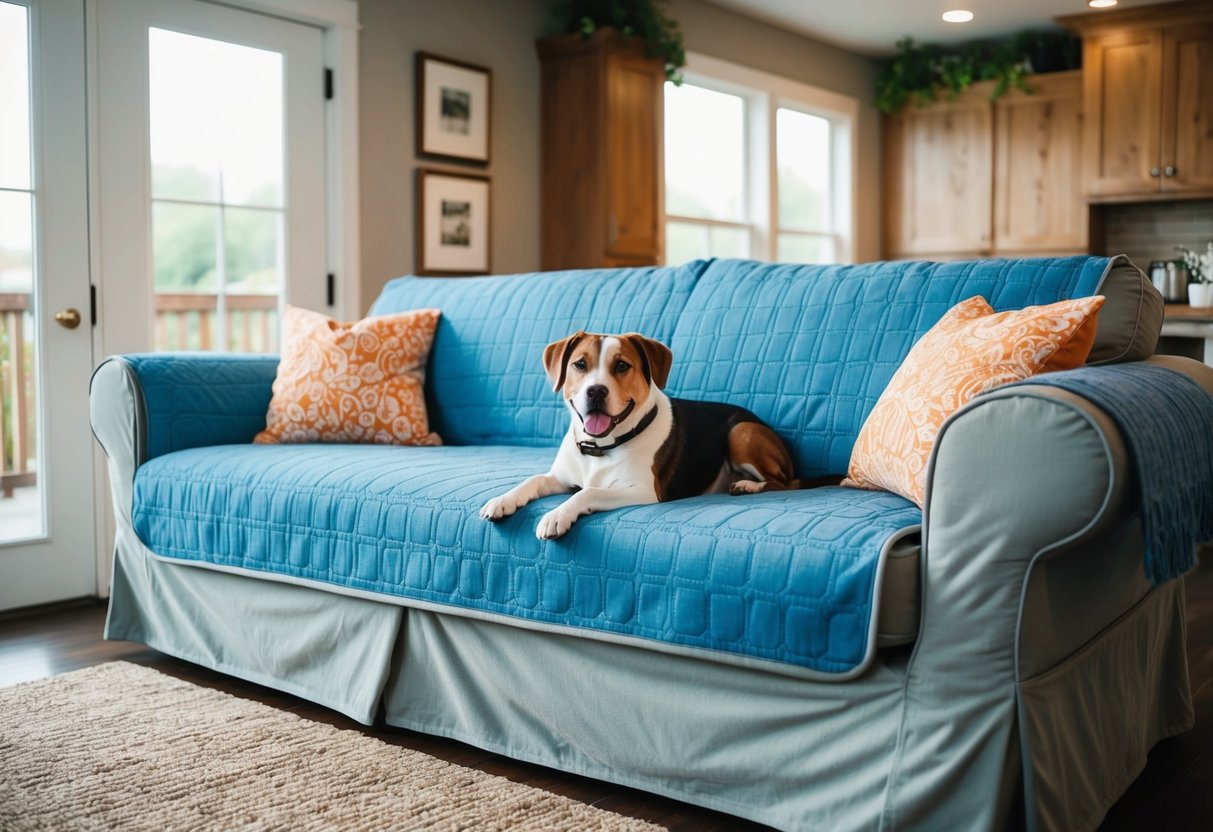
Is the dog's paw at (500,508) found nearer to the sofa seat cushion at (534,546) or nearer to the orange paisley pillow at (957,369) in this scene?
the sofa seat cushion at (534,546)

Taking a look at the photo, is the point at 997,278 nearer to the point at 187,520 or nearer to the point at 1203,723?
the point at 1203,723

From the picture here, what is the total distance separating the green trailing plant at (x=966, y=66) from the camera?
639cm

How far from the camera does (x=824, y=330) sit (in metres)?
2.42

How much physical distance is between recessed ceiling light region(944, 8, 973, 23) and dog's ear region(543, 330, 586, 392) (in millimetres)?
4594

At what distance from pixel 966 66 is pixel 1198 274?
1.83 metres

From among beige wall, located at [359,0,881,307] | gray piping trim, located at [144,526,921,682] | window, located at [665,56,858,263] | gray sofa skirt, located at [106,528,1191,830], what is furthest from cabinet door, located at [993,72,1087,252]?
gray piping trim, located at [144,526,921,682]

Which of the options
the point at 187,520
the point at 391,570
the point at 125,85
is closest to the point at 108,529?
the point at 187,520

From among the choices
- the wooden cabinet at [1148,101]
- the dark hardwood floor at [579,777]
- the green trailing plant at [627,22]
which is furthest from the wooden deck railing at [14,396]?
the wooden cabinet at [1148,101]

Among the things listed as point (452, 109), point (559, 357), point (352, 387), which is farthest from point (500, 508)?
point (452, 109)

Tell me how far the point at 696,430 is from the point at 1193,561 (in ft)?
3.09

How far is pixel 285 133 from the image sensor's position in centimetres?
403

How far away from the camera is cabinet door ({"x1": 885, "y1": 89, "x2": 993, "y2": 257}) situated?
21.9 ft

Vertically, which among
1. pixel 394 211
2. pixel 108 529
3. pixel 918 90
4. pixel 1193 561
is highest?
pixel 918 90

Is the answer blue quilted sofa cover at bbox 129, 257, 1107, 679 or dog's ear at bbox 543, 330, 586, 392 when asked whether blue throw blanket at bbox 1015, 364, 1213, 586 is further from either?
dog's ear at bbox 543, 330, 586, 392
